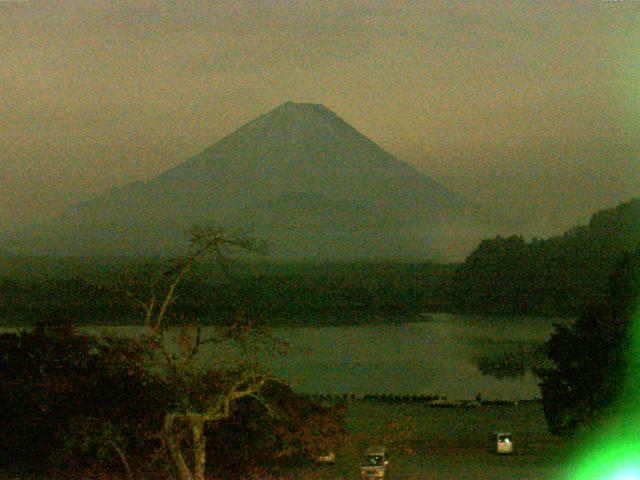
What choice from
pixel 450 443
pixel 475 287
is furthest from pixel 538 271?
pixel 450 443

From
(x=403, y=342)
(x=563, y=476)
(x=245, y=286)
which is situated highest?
(x=245, y=286)

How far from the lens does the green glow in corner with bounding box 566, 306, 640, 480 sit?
13133 millimetres

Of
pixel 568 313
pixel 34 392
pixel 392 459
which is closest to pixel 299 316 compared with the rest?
pixel 568 313

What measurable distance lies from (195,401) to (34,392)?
8.69 ft

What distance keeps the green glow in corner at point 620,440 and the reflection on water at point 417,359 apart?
24.7ft

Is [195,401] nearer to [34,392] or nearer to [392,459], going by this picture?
[34,392]

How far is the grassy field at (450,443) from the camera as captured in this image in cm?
1320

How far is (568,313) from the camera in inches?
2657

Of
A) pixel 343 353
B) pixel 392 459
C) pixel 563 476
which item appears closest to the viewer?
pixel 563 476

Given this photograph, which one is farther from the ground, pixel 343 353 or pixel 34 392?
pixel 343 353

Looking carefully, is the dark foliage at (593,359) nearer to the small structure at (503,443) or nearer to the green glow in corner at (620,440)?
the green glow in corner at (620,440)

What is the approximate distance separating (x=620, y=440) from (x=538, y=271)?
67.9m

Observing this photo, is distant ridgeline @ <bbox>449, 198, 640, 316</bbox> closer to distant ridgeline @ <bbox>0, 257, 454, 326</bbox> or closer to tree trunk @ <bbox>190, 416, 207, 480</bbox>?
distant ridgeline @ <bbox>0, 257, 454, 326</bbox>

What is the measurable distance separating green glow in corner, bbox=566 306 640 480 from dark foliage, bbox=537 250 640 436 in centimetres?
19
